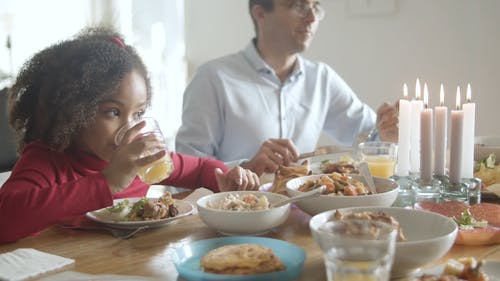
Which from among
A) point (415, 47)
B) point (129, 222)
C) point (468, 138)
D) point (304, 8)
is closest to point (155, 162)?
point (129, 222)

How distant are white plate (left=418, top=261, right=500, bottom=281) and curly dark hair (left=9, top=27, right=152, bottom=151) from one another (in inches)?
39.2

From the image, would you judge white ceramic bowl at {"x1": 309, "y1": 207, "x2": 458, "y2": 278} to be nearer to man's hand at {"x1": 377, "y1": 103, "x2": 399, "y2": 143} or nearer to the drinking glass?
the drinking glass

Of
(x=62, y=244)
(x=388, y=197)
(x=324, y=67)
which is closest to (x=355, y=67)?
(x=324, y=67)

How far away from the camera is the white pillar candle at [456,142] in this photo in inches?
46.6

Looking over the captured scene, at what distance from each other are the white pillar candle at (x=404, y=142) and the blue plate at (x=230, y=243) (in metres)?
0.53

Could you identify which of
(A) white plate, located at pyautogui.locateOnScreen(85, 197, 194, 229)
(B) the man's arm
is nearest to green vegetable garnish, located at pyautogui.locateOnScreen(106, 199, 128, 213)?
(A) white plate, located at pyautogui.locateOnScreen(85, 197, 194, 229)

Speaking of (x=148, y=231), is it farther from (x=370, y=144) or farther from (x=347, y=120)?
(x=347, y=120)

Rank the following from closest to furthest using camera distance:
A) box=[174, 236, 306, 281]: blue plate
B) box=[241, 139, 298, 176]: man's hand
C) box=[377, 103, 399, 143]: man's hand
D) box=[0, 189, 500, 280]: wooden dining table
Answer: box=[174, 236, 306, 281]: blue plate → box=[0, 189, 500, 280]: wooden dining table → box=[241, 139, 298, 176]: man's hand → box=[377, 103, 399, 143]: man's hand

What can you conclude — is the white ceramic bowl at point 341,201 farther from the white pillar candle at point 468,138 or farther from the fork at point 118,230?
the fork at point 118,230

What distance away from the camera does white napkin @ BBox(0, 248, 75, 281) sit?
844 mm

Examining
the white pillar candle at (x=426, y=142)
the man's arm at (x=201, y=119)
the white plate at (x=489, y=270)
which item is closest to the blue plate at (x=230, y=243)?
the white plate at (x=489, y=270)

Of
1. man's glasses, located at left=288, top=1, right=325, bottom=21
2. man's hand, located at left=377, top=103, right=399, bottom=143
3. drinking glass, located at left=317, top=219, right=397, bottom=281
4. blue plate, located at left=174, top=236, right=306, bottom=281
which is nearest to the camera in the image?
drinking glass, located at left=317, top=219, right=397, bottom=281

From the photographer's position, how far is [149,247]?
100cm

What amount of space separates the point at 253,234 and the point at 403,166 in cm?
47
